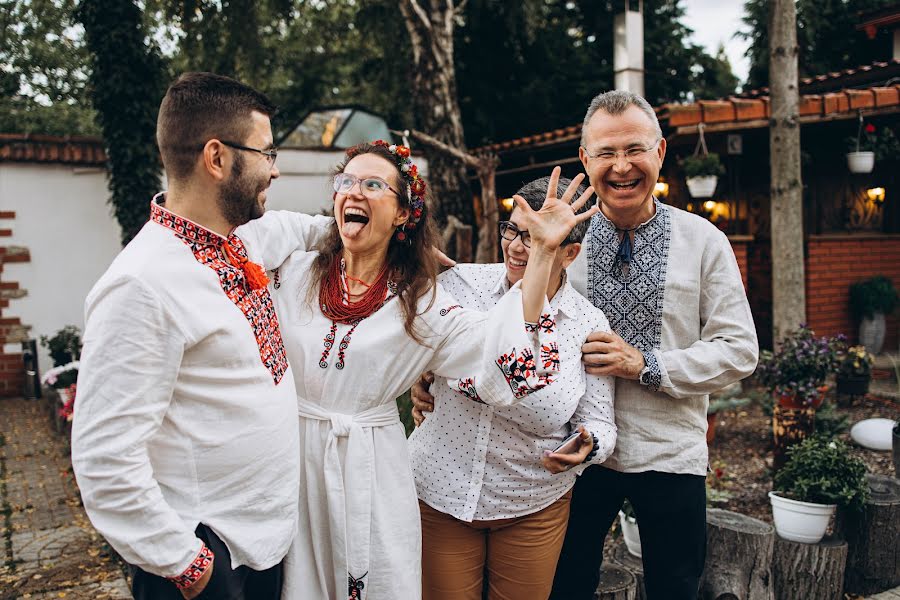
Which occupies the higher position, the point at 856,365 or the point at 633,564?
the point at 856,365

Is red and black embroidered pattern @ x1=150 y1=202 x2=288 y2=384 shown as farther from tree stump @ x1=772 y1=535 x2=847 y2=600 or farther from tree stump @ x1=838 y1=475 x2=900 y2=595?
tree stump @ x1=838 y1=475 x2=900 y2=595

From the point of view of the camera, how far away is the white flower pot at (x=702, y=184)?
300 inches

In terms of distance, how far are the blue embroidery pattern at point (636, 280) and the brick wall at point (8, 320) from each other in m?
9.06

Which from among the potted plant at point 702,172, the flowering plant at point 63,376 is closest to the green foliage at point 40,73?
the flowering plant at point 63,376

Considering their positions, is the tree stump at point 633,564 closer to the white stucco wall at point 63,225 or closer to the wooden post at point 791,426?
the wooden post at point 791,426

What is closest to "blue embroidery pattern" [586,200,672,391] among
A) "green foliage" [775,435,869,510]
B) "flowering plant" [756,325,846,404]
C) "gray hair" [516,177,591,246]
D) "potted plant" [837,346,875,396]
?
"gray hair" [516,177,591,246]

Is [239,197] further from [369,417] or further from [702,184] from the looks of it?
[702,184]

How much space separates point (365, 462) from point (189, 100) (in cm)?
102

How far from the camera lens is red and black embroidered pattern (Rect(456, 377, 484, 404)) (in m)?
1.99

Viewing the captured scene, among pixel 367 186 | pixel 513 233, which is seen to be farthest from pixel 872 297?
pixel 367 186

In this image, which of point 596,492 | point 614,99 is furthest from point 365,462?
point 614,99

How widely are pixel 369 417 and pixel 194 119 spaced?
0.89m

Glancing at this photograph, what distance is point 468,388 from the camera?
2012 mm

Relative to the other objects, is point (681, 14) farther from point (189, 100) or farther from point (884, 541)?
point (189, 100)
